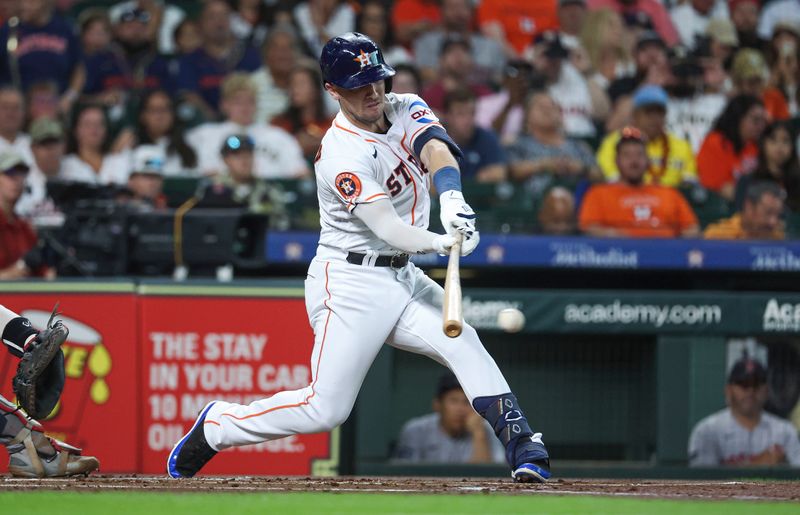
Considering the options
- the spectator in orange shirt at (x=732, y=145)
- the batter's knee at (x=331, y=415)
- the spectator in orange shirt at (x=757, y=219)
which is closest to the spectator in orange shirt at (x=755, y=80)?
the spectator in orange shirt at (x=732, y=145)

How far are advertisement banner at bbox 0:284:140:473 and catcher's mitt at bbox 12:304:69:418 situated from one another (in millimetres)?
1992

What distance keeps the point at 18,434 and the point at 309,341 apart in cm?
230

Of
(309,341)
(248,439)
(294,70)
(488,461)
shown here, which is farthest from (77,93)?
(248,439)

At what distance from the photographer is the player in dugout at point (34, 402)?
4.88 m

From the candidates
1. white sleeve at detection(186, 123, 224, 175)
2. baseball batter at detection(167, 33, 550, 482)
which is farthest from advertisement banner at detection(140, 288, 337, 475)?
white sleeve at detection(186, 123, 224, 175)

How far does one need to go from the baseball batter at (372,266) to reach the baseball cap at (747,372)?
3159 millimetres

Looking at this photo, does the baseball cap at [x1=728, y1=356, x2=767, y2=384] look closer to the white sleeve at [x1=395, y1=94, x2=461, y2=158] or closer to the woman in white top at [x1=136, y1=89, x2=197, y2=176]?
the white sleeve at [x1=395, y1=94, x2=461, y2=158]

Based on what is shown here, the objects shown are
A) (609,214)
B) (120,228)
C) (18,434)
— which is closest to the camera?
(18,434)

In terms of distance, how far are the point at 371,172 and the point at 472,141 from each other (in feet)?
15.7

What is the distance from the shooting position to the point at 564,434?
7.38m

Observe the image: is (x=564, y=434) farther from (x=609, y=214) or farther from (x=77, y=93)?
(x=77, y=93)

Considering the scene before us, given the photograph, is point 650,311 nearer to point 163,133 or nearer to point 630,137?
point 630,137

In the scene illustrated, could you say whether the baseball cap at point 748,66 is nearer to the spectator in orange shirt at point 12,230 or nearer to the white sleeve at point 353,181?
the spectator in orange shirt at point 12,230

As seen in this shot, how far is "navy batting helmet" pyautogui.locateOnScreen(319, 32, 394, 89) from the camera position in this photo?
15.0 feet
